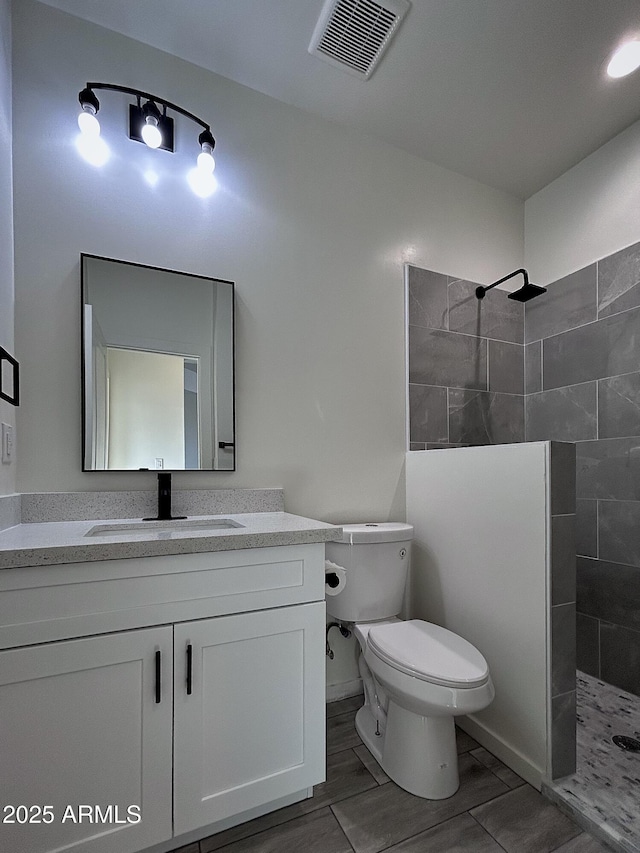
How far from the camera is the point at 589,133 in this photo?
211cm

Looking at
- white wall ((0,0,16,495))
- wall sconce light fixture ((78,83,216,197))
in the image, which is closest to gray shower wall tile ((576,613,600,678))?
white wall ((0,0,16,495))

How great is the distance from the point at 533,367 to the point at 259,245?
168 centimetres

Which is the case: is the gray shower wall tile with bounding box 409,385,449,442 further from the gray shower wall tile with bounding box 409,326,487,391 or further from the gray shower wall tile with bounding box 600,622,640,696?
the gray shower wall tile with bounding box 600,622,640,696

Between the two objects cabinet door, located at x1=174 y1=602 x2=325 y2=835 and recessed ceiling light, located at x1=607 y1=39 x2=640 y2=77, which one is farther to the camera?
recessed ceiling light, located at x1=607 y1=39 x2=640 y2=77

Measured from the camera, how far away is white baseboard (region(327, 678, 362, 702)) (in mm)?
1930

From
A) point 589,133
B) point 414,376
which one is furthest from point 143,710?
point 589,133

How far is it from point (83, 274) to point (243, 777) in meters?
1.67

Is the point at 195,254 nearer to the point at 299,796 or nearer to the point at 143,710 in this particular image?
the point at 143,710

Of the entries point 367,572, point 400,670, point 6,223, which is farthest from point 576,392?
point 6,223

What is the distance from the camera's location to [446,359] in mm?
2285

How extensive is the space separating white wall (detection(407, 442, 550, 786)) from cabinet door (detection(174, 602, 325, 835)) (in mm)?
712

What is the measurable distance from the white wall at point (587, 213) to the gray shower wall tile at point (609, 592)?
5.02ft

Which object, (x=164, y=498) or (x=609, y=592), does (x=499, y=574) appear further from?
(x=164, y=498)

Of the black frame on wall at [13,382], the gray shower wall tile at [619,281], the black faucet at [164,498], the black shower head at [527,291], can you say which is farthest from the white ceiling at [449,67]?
the black faucet at [164,498]
